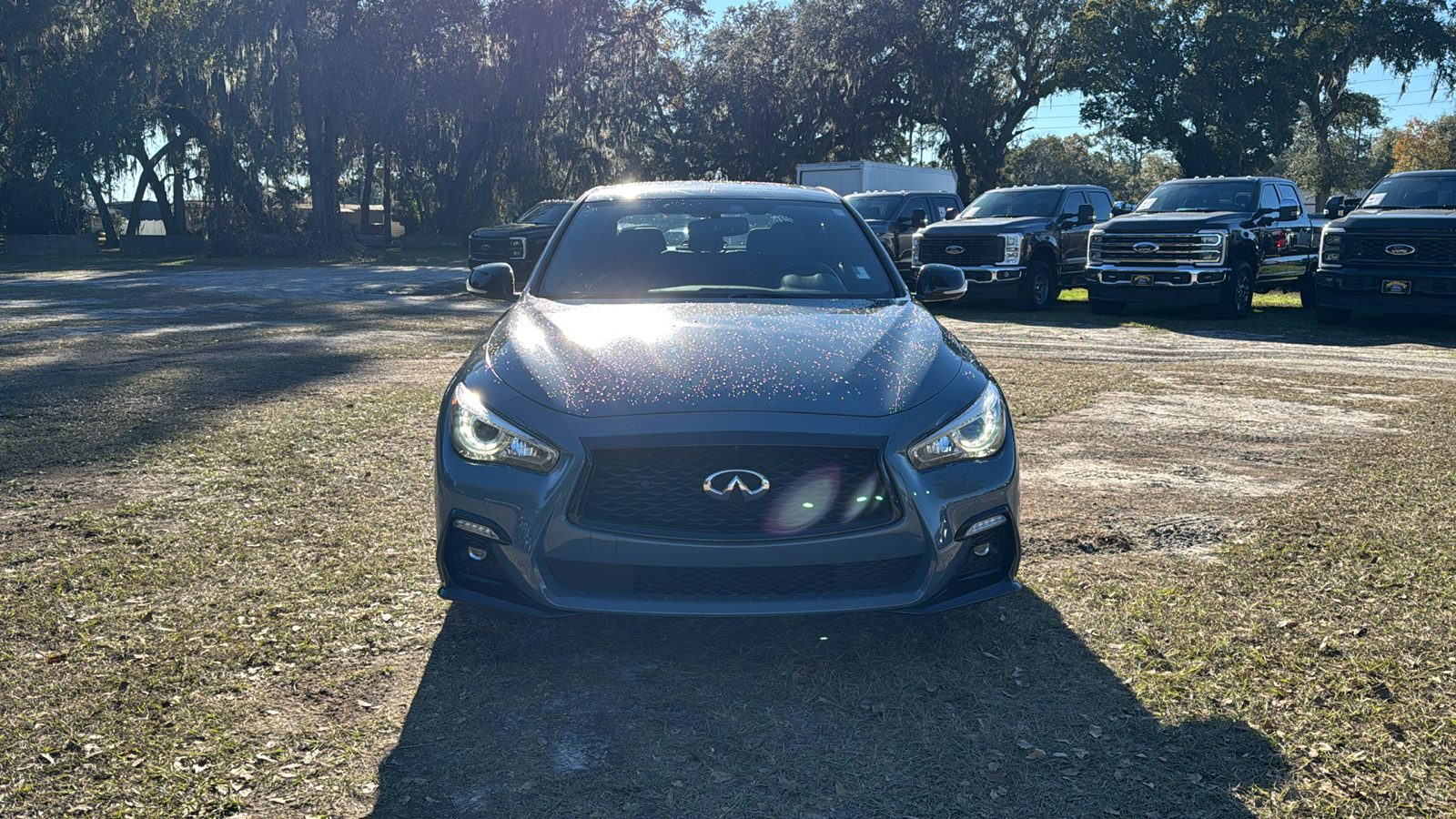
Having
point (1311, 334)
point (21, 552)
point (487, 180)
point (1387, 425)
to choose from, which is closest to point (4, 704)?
point (21, 552)

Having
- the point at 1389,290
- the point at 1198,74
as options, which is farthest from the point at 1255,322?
the point at 1198,74

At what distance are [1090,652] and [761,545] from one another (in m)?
1.31

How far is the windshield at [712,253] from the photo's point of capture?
507cm

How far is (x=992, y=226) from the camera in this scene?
57.4 ft

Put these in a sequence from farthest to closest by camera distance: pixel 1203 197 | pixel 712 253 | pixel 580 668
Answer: pixel 1203 197 < pixel 712 253 < pixel 580 668

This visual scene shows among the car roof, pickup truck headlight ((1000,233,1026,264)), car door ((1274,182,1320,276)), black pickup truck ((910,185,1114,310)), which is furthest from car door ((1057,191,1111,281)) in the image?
the car roof

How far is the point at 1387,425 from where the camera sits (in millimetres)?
7867

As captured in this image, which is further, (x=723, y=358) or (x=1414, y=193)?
(x=1414, y=193)

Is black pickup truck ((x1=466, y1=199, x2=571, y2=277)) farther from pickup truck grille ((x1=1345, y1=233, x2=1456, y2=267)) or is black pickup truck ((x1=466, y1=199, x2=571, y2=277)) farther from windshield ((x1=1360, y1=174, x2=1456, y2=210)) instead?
windshield ((x1=1360, y1=174, x2=1456, y2=210))

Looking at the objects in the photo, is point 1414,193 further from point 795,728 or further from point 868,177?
point 868,177

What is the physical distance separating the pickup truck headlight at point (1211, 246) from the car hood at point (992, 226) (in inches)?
102

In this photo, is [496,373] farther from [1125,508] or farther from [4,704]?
[1125,508]

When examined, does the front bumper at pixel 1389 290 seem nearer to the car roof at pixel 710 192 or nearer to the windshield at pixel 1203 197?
the windshield at pixel 1203 197

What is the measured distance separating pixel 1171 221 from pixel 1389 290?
2.93m
